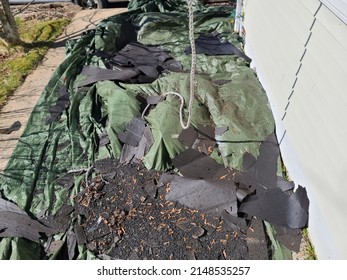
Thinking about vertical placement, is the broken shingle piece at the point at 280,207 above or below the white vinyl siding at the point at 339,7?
below

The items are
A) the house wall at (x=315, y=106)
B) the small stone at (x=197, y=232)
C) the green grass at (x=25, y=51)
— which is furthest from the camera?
the green grass at (x=25, y=51)

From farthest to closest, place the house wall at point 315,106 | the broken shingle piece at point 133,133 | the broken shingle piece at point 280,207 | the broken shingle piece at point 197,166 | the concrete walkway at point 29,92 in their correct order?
the concrete walkway at point 29,92 < the broken shingle piece at point 133,133 < the broken shingle piece at point 197,166 < the broken shingle piece at point 280,207 < the house wall at point 315,106

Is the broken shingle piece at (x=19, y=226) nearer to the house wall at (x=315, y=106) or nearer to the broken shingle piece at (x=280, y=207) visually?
the broken shingle piece at (x=280, y=207)

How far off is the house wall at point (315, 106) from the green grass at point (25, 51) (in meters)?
4.82

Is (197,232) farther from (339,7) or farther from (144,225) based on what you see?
(339,7)

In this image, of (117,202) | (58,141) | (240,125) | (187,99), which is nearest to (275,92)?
(240,125)

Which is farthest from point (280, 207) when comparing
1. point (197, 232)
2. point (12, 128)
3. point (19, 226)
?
point (12, 128)

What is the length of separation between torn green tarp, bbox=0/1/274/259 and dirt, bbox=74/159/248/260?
9.2 inches

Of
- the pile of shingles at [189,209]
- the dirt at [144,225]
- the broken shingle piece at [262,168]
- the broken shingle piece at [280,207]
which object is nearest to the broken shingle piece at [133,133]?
the pile of shingles at [189,209]

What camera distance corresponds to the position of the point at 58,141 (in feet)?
15.6

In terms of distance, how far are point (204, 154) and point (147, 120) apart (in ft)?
3.25

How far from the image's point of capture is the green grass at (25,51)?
6.31m

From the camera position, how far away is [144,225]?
3582 millimetres

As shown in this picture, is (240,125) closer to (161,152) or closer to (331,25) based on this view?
(161,152)
